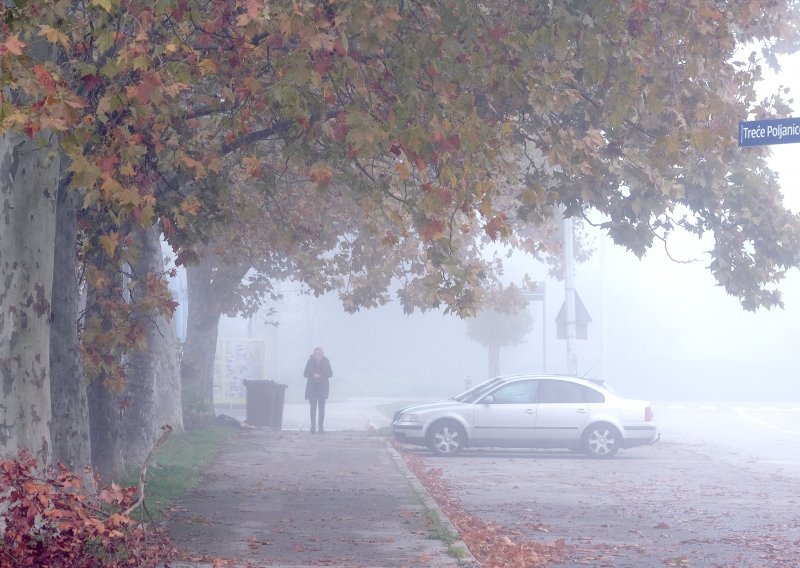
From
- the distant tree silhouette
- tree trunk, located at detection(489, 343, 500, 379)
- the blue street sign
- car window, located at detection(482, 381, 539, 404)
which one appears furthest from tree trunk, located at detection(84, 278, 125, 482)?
the distant tree silhouette

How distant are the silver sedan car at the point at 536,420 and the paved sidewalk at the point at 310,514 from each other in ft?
6.35

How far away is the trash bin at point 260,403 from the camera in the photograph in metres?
25.3

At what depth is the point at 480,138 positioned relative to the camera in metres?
9.15

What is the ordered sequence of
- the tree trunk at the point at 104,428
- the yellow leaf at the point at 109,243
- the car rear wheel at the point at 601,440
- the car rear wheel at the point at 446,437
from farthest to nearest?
the car rear wheel at the point at 601,440
the car rear wheel at the point at 446,437
the tree trunk at the point at 104,428
the yellow leaf at the point at 109,243

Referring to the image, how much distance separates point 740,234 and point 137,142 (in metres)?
8.42

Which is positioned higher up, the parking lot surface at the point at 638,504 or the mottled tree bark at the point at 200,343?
the mottled tree bark at the point at 200,343

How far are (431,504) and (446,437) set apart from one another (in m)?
7.95

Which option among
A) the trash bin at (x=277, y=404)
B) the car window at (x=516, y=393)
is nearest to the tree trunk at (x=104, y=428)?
the car window at (x=516, y=393)

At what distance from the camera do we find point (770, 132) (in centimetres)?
731

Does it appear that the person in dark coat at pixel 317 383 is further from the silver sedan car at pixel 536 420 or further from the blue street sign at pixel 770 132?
→ the blue street sign at pixel 770 132

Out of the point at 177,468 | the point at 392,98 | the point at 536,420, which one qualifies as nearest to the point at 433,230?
the point at 392,98

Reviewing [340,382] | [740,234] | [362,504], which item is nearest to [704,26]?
[740,234]

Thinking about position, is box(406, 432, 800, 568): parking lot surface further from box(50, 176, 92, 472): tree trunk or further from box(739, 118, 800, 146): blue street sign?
box(50, 176, 92, 472): tree trunk

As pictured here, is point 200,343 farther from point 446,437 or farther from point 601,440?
point 601,440
